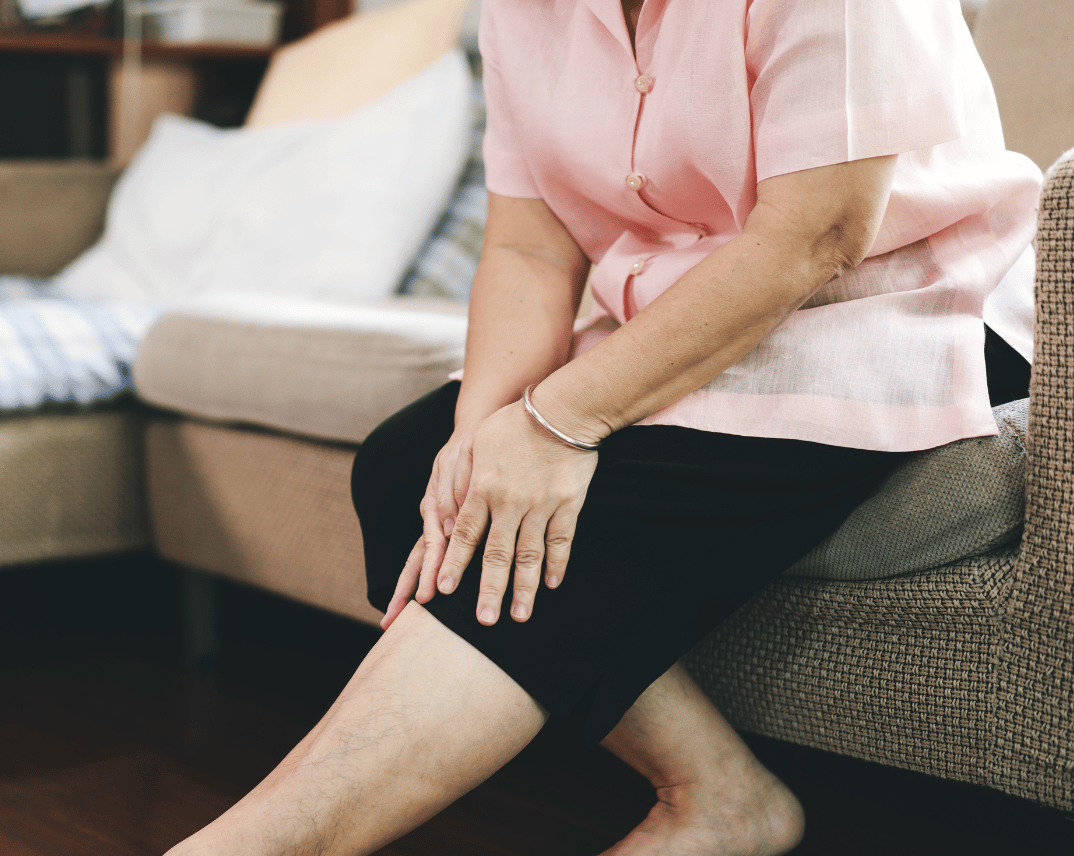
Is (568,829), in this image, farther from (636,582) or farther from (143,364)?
(143,364)

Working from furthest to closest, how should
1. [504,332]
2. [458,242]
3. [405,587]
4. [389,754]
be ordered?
[458,242] → [504,332] → [405,587] → [389,754]

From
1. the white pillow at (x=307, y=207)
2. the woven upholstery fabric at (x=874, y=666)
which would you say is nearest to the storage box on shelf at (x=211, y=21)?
the white pillow at (x=307, y=207)

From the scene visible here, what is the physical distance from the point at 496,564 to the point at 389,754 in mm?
133

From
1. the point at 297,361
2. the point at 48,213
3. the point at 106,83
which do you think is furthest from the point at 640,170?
the point at 106,83

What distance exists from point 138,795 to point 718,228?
771 mm

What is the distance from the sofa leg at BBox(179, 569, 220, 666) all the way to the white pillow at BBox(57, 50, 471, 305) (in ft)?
1.63

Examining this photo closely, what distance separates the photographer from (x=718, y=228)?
2.48ft

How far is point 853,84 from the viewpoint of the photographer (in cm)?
61

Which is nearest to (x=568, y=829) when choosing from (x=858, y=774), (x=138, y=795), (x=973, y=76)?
(x=858, y=774)

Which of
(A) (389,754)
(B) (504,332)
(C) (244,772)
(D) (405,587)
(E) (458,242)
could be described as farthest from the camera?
(E) (458,242)

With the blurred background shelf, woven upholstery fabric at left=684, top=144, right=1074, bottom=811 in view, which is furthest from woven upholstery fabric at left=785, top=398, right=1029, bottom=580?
the blurred background shelf

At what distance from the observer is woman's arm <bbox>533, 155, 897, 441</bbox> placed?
0.63m

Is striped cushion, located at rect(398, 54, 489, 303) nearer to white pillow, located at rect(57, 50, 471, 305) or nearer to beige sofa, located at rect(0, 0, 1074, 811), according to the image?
white pillow, located at rect(57, 50, 471, 305)

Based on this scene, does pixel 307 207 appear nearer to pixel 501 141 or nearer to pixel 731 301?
pixel 501 141
